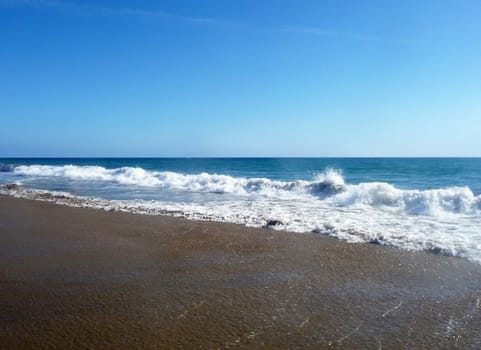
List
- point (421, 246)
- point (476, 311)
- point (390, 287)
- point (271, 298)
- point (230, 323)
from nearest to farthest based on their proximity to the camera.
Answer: point (230, 323) < point (476, 311) < point (271, 298) < point (390, 287) < point (421, 246)

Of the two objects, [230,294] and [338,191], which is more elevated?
[338,191]

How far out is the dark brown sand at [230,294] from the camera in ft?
12.2

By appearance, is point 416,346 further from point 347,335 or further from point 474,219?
point 474,219

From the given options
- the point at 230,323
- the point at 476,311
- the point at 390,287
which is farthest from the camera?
the point at 390,287

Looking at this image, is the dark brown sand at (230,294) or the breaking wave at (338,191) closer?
the dark brown sand at (230,294)

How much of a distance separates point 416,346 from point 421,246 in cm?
408

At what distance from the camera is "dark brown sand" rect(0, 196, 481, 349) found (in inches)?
146

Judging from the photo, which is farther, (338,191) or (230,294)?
(338,191)

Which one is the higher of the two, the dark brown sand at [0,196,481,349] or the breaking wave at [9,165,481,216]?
the breaking wave at [9,165,481,216]

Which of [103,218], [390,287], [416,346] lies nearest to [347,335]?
[416,346]

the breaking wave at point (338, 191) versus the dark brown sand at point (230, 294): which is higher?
the breaking wave at point (338, 191)

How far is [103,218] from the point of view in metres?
10.6

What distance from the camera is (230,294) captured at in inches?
190

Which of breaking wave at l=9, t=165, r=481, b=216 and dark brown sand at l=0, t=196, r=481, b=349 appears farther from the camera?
breaking wave at l=9, t=165, r=481, b=216
